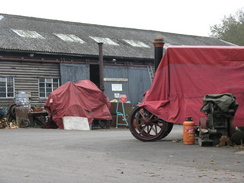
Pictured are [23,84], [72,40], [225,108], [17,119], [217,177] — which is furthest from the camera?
[72,40]

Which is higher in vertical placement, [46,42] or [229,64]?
[46,42]

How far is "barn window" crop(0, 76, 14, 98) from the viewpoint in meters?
30.3

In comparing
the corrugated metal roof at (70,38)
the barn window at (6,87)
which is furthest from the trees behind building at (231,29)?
the barn window at (6,87)

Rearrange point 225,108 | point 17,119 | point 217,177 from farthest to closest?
point 17,119 < point 225,108 < point 217,177

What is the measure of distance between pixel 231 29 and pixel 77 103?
5107 centimetres

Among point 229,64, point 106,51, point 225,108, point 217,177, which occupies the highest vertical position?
point 106,51

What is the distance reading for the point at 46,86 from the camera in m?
32.6

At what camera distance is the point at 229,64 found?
12.2 meters

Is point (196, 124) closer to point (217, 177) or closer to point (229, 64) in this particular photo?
point (229, 64)

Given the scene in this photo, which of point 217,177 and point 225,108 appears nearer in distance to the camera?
point 217,177

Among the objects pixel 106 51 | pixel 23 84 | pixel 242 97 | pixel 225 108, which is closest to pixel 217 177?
pixel 225 108

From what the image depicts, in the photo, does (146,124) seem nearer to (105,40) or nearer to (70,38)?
(70,38)

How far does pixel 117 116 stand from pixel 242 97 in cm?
1370

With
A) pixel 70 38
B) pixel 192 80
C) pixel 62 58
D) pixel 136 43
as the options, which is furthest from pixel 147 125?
pixel 136 43
